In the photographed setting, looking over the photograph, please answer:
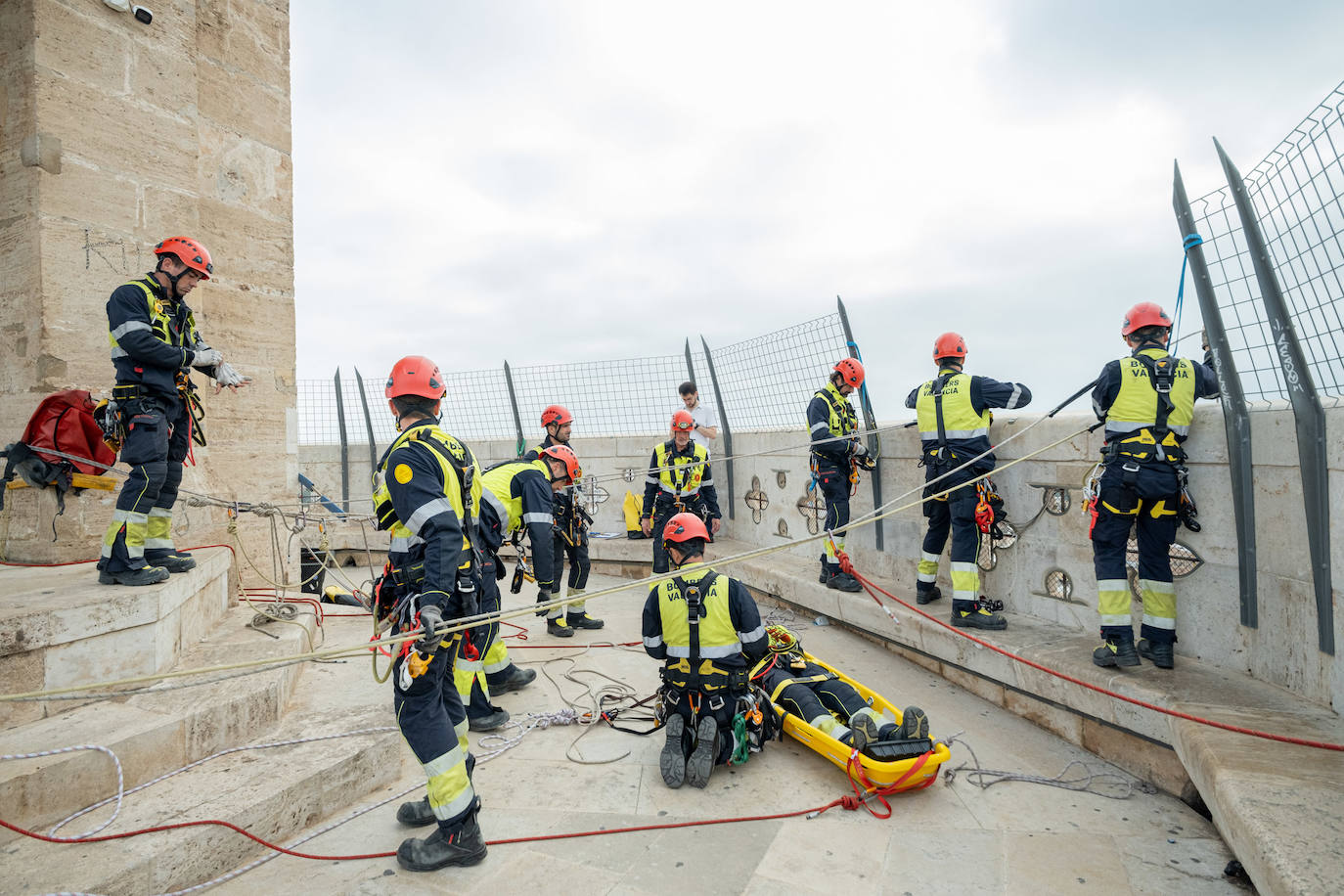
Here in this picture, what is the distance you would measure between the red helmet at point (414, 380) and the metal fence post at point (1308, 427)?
425 cm

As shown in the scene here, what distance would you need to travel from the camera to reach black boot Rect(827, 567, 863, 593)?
6.89 metres

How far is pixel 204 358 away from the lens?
459cm

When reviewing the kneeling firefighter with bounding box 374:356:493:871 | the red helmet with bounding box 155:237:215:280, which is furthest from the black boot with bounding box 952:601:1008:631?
the red helmet with bounding box 155:237:215:280


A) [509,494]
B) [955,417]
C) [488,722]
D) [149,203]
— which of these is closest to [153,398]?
[149,203]

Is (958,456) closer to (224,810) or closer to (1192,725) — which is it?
(1192,725)

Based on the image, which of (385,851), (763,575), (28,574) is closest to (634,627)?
(763,575)

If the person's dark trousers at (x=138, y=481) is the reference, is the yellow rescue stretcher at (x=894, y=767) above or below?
below

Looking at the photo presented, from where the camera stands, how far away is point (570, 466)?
19.9 ft

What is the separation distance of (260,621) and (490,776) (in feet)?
8.45

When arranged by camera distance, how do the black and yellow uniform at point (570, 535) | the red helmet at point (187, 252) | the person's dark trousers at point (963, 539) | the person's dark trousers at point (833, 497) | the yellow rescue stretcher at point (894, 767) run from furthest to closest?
the black and yellow uniform at point (570, 535), the person's dark trousers at point (833, 497), the person's dark trousers at point (963, 539), the red helmet at point (187, 252), the yellow rescue stretcher at point (894, 767)

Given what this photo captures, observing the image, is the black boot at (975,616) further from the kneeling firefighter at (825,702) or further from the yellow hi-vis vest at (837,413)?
the yellow hi-vis vest at (837,413)

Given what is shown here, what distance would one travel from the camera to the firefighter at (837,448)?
6.82 meters

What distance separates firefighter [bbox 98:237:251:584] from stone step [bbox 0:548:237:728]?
0.70 ft

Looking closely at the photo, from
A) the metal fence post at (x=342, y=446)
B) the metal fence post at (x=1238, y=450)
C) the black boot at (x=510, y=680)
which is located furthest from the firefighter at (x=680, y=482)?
the metal fence post at (x=342, y=446)
